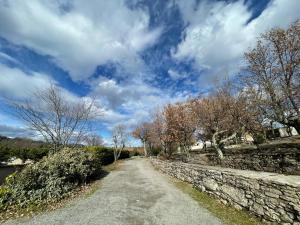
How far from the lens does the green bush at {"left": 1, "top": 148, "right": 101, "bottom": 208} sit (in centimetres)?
838

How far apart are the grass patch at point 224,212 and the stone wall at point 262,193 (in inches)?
7.9

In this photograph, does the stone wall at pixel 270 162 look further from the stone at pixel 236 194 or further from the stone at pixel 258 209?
the stone at pixel 258 209

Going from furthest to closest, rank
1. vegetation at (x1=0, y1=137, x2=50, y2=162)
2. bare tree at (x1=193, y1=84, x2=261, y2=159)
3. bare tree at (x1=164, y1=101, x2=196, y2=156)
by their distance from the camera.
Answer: vegetation at (x1=0, y1=137, x2=50, y2=162) < bare tree at (x1=164, y1=101, x2=196, y2=156) < bare tree at (x1=193, y1=84, x2=261, y2=159)

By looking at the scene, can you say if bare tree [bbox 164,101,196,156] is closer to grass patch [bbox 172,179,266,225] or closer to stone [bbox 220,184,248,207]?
grass patch [bbox 172,179,266,225]

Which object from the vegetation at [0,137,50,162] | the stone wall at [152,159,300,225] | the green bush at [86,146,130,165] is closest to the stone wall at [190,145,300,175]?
the stone wall at [152,159,300,225]

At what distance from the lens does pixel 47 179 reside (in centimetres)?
968

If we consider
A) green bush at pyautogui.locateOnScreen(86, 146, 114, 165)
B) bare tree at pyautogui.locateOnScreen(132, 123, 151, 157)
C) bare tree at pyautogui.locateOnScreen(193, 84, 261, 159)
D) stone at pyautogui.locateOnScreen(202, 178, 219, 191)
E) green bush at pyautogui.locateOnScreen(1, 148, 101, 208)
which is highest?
bare tree at pyautogui.locateOnScreen(132, 123, 151, 157)

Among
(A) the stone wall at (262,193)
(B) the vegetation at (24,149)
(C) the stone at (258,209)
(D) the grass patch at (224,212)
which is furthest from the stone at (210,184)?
(B) the vegetation at (24,149)

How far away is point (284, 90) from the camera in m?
12.2

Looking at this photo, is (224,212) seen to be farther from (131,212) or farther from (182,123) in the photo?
(182,123)

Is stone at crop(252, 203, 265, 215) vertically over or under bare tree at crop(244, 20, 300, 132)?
under

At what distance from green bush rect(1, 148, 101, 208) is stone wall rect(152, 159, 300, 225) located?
7.25 meters

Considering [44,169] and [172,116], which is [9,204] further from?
[172,116]

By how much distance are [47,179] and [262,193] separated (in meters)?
9.40
